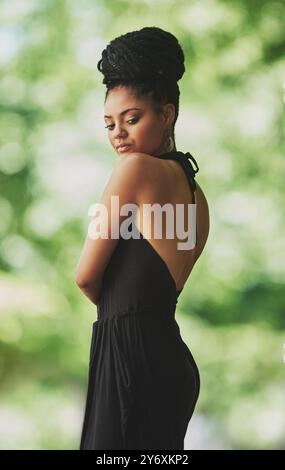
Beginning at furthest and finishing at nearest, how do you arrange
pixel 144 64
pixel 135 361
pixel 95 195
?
pixel 95 195
pixel 144 64
pixel 135 361

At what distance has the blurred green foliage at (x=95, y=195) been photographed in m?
3.88

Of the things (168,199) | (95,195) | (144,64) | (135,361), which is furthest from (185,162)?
(95,195)

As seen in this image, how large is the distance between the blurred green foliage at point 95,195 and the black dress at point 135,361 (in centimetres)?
212

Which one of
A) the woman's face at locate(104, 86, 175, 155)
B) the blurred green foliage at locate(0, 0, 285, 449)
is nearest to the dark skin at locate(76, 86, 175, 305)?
the woman's face at locate(104, 86, 175, 155)

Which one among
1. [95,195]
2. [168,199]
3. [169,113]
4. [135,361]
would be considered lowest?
[135,361]

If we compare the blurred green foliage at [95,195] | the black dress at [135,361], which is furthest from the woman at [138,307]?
the blurred green foliage at [95,195]

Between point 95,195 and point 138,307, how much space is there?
213cm

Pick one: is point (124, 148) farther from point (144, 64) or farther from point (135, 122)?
point (144, 64)

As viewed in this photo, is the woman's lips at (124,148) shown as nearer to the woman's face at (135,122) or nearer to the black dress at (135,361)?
the woman's face at (135,122)

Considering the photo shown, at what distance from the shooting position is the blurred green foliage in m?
3.88

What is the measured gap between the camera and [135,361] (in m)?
1.65

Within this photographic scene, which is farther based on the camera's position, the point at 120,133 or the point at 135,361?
the point at 120,133

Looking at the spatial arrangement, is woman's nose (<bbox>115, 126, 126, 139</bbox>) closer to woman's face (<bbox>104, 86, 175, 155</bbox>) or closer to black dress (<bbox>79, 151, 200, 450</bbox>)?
woman's face (<bbox>104, 86, 175, 155</bbox>)
